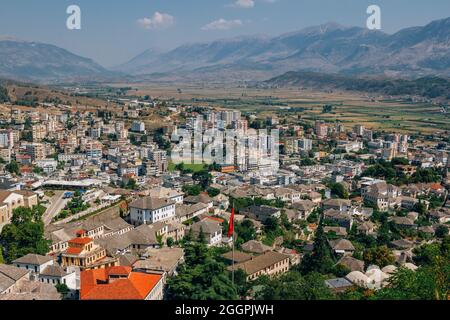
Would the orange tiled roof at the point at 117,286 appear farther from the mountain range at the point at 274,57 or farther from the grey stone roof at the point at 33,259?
the mountain range at the point at 274,57

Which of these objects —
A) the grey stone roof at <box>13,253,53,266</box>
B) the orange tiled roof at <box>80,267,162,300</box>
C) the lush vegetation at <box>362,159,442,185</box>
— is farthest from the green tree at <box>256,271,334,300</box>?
the lush vegetation at <box>362,159,442,185</box>

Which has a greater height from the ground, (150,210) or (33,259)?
(150,210)

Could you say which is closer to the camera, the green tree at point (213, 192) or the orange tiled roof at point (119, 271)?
the orange tiled roof at point (119, 271)

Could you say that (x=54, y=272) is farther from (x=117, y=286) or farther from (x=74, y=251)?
(x=117, y=286)

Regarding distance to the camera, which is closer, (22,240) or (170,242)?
(22,240)

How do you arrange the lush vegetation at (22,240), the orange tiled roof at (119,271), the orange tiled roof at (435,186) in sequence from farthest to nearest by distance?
the orange tiled roof at (435,186) → the lush vegetation at (22,240) → the orange tiled roof at (119,271)

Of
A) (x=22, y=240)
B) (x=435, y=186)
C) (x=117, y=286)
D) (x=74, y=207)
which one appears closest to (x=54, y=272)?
(x=22, y=240)

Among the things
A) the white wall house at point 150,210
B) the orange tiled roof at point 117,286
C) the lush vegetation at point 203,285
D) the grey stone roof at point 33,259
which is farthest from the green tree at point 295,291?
the white wall house at point 150,210
